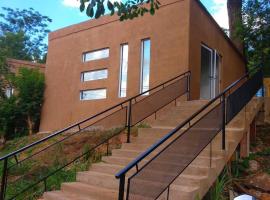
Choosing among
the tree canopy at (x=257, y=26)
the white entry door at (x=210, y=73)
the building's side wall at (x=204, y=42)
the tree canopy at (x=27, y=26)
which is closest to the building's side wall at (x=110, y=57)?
the building's side wall at (x=204, y=42)

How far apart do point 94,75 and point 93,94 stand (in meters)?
0.72

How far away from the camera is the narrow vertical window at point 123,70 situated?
1110 centimetres

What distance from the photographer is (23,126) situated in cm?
1447

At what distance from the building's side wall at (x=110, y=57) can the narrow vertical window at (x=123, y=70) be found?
0.15m

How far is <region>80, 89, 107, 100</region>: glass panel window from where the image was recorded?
38.7 feet

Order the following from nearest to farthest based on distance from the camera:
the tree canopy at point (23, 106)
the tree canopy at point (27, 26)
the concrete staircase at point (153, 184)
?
1. the concrete staircase at point (153, 184)
2. the tree canopy at point (23, 106)
3. the tree canopy at point (27, 26)

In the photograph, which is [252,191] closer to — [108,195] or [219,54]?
[108,195]

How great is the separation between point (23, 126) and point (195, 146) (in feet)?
36.6

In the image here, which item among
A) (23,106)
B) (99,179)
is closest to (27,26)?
(23,106)

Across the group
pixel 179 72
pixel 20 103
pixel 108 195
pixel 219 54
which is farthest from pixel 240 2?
pixel 108 195

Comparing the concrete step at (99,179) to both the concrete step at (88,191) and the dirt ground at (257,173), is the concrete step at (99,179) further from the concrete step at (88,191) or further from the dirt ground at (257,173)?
the dirt ground at (257,173)

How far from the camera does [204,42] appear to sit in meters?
10.7

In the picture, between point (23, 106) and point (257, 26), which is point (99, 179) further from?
point (257, 26)

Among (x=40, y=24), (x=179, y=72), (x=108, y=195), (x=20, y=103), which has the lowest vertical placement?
(x=108, y=195)
